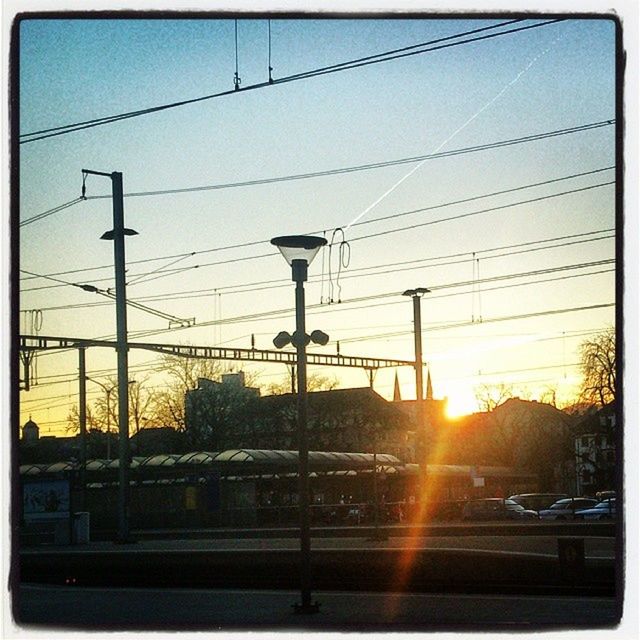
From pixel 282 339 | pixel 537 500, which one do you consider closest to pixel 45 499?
pixel 282 339

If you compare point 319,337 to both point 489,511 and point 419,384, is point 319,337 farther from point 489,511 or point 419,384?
point 489,511

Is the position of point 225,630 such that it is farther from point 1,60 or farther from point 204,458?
point 204,458

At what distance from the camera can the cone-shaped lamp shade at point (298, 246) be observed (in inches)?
510

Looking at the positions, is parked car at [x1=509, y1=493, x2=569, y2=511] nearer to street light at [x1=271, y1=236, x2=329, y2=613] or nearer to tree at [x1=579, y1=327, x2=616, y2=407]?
tree at [x1=579, y1=327, x2=616, y2=407]

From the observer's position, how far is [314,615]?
38.8ft

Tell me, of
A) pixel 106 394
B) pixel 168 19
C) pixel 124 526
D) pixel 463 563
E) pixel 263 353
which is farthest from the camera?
pixel 106 394

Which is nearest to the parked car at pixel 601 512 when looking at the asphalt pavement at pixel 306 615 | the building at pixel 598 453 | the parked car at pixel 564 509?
the parked car at pixel 564 509

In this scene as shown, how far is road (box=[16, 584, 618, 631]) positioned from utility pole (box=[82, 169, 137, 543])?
14213mm

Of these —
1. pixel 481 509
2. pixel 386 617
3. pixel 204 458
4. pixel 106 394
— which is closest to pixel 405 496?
pixel 481 509

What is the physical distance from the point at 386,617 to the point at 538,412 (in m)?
92.8

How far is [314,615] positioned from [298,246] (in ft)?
14.1

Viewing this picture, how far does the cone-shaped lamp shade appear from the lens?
12945mm

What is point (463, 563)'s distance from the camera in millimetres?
19547

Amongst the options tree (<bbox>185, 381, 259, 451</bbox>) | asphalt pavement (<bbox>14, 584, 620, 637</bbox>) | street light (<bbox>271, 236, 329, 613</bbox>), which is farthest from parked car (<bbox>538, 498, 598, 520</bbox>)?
street light (<bbox>271, 236, 329, 613</bbox>)
